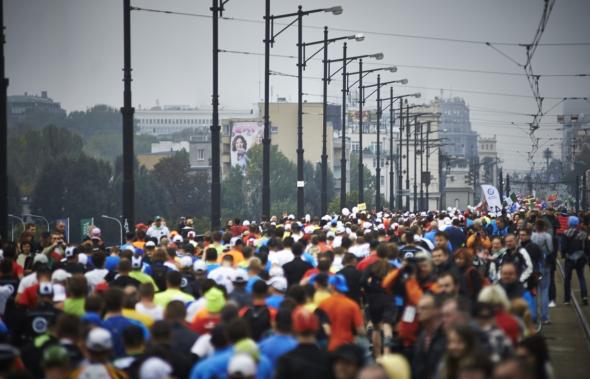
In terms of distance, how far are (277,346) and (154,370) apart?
1.47m


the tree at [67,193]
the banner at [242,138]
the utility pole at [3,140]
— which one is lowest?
the tree at [67,193]

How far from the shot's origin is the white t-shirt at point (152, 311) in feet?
44.3

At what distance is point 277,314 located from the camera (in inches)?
447

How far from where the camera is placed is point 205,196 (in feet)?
494

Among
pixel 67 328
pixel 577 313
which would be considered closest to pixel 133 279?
pixel 67 328

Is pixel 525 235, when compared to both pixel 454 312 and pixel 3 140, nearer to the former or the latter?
pixel 454 312

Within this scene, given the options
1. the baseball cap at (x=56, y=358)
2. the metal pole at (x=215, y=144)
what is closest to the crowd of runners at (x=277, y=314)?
the baseball cap at (x=56, y=358)

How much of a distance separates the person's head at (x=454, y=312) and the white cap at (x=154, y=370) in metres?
2.16

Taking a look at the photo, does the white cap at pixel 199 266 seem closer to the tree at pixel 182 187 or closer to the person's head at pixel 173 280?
the person's head at pixel 173 280

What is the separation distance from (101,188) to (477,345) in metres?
116

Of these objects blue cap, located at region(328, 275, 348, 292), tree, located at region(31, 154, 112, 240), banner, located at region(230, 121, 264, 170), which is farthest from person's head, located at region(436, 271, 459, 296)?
banner, located at region(230, 121, 264, 170)

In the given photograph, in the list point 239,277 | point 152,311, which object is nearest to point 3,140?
point 239,277

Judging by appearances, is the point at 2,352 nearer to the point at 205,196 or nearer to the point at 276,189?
the point at 205,196

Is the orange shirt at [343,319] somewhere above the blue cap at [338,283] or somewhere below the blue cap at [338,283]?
below
